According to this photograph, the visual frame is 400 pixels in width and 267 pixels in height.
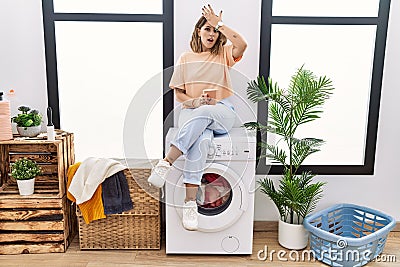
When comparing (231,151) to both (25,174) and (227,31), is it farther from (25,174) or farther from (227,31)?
(25,174)

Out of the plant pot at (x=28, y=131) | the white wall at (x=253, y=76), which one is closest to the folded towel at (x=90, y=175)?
the plant pot at (x=28, y=131)

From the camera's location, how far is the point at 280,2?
2.53 m

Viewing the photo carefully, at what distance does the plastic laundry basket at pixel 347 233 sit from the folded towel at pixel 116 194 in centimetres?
108

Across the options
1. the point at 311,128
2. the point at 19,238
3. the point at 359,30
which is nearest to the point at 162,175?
the point at 19,238

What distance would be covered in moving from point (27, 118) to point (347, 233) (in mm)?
2175

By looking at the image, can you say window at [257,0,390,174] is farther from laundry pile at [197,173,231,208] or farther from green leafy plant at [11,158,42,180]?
green leafy plant at [11,158,42,180]

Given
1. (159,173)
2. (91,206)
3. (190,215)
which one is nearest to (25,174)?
(91,206)

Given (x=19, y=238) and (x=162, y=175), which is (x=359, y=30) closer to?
(x=162, y=175)

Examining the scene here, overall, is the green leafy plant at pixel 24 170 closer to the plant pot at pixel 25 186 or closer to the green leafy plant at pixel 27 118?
the plant pot at pixel 25 186

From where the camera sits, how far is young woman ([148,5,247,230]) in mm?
2117

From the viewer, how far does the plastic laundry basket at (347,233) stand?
2189mm

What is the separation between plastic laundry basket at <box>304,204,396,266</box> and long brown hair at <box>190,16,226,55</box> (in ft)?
3.81

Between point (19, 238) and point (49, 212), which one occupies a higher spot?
point (49, 212)

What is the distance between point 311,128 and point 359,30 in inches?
27.8
